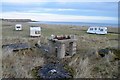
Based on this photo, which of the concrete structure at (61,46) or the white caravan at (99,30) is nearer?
the concrete structure at (61,46)

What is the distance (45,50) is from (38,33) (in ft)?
30.5

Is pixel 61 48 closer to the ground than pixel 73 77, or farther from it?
farther from it

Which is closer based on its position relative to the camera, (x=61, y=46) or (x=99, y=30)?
(x=61, y=46)

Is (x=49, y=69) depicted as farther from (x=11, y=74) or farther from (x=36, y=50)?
(x=36, y=50)

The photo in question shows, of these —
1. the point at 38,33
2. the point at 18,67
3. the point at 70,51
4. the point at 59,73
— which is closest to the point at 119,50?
the point at 70,51

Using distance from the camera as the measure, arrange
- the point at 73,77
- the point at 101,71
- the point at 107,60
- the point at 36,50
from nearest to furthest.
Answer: the point at 73,77 → the point at 101,71 → the point at 107,60 → the point at 36,50

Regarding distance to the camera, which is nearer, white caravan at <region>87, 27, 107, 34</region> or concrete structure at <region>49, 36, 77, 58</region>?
concrete structure at <region>49, 36, 77, 58</region>

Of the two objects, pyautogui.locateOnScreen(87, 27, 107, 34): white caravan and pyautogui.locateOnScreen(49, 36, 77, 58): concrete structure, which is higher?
pyautogui.locateOnScreen(87, 27, 107, 34): white caravan

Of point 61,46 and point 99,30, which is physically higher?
point 99,30

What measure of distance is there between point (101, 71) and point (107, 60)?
602 mm

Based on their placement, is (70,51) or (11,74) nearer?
(11,74)

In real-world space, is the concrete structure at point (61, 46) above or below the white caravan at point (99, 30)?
below

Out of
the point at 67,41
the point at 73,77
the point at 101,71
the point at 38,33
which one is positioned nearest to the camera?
the point at 73,77

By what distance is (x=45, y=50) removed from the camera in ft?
25.3
